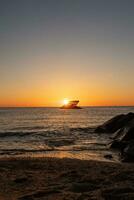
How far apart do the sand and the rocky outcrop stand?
2905mm

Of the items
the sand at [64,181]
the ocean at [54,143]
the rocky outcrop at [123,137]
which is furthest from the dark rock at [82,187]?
the ocean at [54,143]

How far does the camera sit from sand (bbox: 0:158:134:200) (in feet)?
27.1

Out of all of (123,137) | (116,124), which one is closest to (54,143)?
(123,137)

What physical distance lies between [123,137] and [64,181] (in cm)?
1312

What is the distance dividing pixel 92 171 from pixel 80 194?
364 centimetres

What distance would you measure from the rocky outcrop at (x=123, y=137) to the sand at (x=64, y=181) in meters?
2.90

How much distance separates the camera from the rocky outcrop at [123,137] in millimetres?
15875

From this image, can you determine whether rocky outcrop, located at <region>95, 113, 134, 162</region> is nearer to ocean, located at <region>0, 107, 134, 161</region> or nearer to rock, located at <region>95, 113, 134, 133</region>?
rock, located at <region>95, 113, 134, 133</region>

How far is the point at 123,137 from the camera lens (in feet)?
73.6

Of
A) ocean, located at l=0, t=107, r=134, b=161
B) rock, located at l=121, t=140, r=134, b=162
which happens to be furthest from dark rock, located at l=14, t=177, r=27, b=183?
ocean, located at l=0, t=107, r=134, b=161

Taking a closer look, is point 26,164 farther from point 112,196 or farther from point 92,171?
point 112,196

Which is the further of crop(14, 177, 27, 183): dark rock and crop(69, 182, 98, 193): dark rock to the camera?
crop(14, 177, 27, 183): dark rock

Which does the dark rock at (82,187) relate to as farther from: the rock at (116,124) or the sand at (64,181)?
the rock at (116,124)

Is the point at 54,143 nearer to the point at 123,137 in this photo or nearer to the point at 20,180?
the point at 123,137
